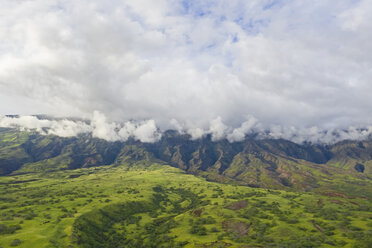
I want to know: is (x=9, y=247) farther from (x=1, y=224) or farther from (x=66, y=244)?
(x=1, y=224)

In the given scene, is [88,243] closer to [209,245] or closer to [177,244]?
[177,244]

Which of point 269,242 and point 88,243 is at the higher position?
point 269,242

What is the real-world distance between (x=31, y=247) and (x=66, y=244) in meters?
25.1

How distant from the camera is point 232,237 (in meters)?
199

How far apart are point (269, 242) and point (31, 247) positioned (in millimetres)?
180010

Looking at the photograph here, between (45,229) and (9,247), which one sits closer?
(9,247)

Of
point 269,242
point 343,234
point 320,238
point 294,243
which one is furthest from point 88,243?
point 343,234

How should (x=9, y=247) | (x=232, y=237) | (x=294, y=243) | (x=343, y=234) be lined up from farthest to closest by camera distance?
(x=232, y=237)
(x=343, y=234)
(x=294, y=243)
(x=9, y=247)

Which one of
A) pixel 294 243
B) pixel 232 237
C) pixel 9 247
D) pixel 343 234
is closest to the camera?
pixel 9 247

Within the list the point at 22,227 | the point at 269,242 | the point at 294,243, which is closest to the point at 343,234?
the point at 294,243

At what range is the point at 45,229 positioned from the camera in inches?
7648

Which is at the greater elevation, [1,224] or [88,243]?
[1,224]

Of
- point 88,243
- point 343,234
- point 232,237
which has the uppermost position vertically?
point 343,234

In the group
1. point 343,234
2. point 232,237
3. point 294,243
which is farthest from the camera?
point 232,237
